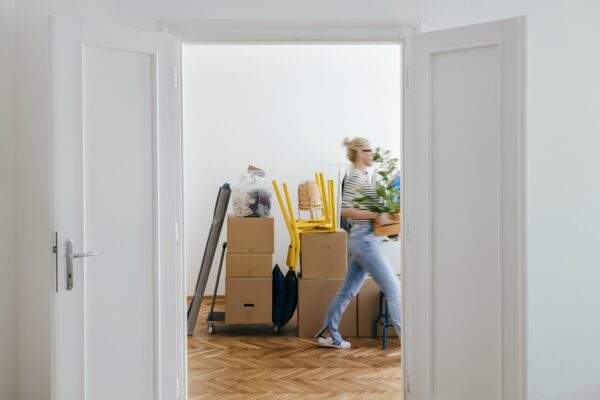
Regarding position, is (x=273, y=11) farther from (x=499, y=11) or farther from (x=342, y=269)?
(x=342, y=269)

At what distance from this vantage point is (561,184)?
120 inches

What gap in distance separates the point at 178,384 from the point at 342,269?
2088mm

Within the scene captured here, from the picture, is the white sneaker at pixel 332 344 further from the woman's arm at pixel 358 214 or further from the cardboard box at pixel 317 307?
the woman's arm at pixel 358 214

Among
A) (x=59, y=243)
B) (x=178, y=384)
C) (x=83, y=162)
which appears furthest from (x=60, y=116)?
(x=178, y=384)

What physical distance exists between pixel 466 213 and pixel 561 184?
2.02 feet

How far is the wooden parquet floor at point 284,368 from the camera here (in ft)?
11.5

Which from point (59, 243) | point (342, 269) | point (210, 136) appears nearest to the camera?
point (59, 243)

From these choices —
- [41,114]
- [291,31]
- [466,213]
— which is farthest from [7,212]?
[466,213]

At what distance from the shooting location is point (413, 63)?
2.93m

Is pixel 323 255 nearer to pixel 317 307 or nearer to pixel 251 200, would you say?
pixel 317 307

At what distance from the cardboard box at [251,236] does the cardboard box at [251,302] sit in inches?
10.3

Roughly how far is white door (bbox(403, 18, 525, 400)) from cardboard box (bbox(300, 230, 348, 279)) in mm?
1781

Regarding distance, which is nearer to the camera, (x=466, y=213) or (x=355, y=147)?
(x=466, y=213)

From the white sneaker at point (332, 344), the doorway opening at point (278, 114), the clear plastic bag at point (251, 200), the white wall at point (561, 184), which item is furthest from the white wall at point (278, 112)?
the white wall at point (561, 184)
